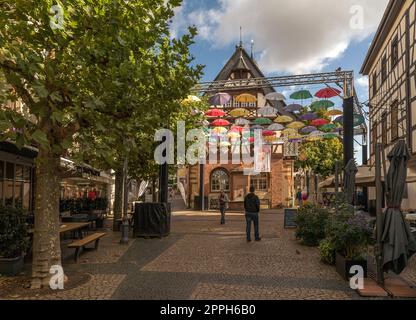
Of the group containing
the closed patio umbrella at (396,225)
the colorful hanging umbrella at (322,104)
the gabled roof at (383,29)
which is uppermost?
the gabled roof at (383,29)

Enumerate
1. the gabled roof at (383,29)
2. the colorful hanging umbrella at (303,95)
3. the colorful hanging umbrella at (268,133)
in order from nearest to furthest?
the gabled roof at (383,29)
the colorful hanging umbrella at (303,95)
the colorful hanging umbrella at (268,133)

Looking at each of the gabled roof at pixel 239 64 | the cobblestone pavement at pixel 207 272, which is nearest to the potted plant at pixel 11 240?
the cobblestone pavement at pixel 207 272

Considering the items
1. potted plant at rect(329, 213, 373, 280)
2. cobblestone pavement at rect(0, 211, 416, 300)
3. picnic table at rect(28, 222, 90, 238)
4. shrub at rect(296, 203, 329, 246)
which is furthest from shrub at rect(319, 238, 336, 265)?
picnic table at rect(28, 222, 90, 238)

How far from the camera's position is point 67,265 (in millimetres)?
8656

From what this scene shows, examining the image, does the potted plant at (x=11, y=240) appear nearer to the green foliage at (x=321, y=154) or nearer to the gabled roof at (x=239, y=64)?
the gabled roof at (x=239, y=64)

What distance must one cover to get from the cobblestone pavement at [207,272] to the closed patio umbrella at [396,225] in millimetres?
913

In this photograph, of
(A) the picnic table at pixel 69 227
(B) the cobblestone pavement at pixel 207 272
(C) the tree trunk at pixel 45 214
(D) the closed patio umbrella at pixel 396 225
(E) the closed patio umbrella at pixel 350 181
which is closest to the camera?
(B) the cobblestone pavement at pixel 207 272

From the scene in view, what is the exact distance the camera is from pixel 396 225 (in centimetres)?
673

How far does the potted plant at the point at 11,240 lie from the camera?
24.1 feet

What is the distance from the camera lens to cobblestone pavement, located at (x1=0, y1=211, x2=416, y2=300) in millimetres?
6383

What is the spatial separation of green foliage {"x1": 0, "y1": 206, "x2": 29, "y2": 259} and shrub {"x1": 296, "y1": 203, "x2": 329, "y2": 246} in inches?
289
